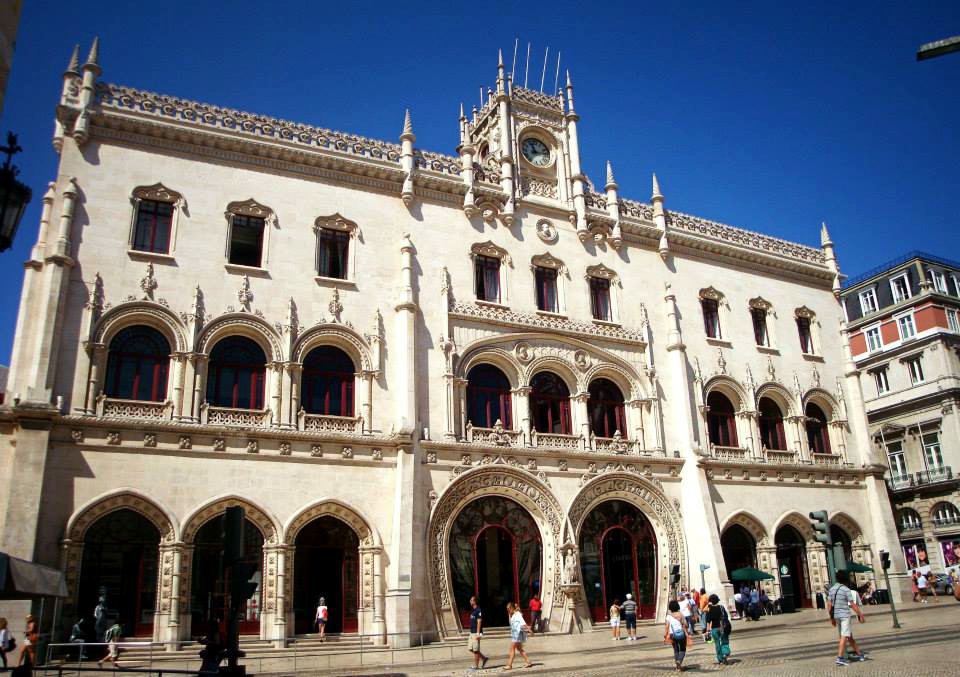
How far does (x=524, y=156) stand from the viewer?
1377 inches

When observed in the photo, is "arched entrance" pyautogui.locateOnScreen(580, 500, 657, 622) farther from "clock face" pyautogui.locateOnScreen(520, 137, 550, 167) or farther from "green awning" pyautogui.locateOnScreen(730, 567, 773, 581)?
"clock face" pyautogui.locateOnScreen(520, 137, 550, 167)

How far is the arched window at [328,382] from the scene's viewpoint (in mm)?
27344

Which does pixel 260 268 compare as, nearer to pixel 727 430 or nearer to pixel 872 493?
pixel 727 430

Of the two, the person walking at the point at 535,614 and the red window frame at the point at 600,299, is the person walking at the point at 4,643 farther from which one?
the red window frame at the point at 600,299

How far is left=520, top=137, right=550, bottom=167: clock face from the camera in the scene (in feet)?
115

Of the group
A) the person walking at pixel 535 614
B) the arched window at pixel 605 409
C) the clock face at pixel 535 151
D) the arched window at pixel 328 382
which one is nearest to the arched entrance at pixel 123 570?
the arched window at pixel 328 382

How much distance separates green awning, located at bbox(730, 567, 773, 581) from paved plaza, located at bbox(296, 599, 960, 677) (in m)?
2.98

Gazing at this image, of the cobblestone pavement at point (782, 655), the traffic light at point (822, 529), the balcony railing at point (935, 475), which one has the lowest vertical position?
the cobblestone pavement at point (782, 655)

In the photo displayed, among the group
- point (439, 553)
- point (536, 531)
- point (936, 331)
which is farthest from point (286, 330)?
point (936, 331)

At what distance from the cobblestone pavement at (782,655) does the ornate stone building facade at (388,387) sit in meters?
5.18

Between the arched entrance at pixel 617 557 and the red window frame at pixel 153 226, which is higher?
the red window frame at pixel 153 226

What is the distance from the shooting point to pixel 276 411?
26062 mm

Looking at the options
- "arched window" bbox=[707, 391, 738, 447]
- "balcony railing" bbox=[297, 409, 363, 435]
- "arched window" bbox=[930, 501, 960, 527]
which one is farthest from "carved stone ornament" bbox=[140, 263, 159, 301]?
"arched window" bbox=[930, 501, 960, 527]

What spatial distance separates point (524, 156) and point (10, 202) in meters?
29.7
